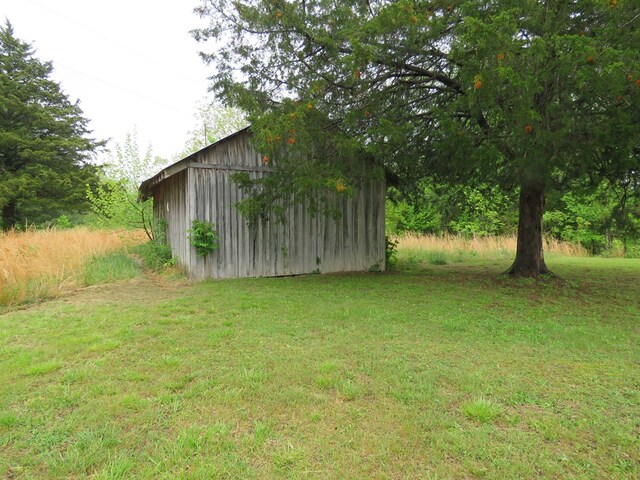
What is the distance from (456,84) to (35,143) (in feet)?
80.4

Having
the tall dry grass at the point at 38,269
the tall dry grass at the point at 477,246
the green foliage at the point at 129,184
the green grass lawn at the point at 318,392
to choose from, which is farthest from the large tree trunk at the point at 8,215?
the tall dry grass at the point at 477,246

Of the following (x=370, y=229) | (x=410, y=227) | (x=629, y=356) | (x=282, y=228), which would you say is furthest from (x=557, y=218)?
(x=629, y=356)

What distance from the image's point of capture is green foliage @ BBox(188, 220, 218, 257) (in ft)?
25.2

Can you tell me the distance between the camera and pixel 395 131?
574 centimetres

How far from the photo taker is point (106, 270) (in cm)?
790

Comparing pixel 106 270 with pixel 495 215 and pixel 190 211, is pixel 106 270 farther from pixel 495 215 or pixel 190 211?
pixel 495 215

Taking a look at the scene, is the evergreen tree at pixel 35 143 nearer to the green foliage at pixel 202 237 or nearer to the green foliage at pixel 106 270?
the green foliage at pixel 106 270

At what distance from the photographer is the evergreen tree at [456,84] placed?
173 inches

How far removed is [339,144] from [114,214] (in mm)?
11411

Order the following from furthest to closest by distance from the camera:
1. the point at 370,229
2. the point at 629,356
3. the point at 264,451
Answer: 1. the point at 370,229
2. the point at 629,356
3. the point at 264,451

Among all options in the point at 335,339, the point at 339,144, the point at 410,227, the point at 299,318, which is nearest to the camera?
the point at 335,339

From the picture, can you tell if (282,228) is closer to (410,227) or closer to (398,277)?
(398,277)

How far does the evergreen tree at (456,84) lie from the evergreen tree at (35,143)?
19367 mm

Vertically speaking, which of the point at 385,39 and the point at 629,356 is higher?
the point at 385,39
